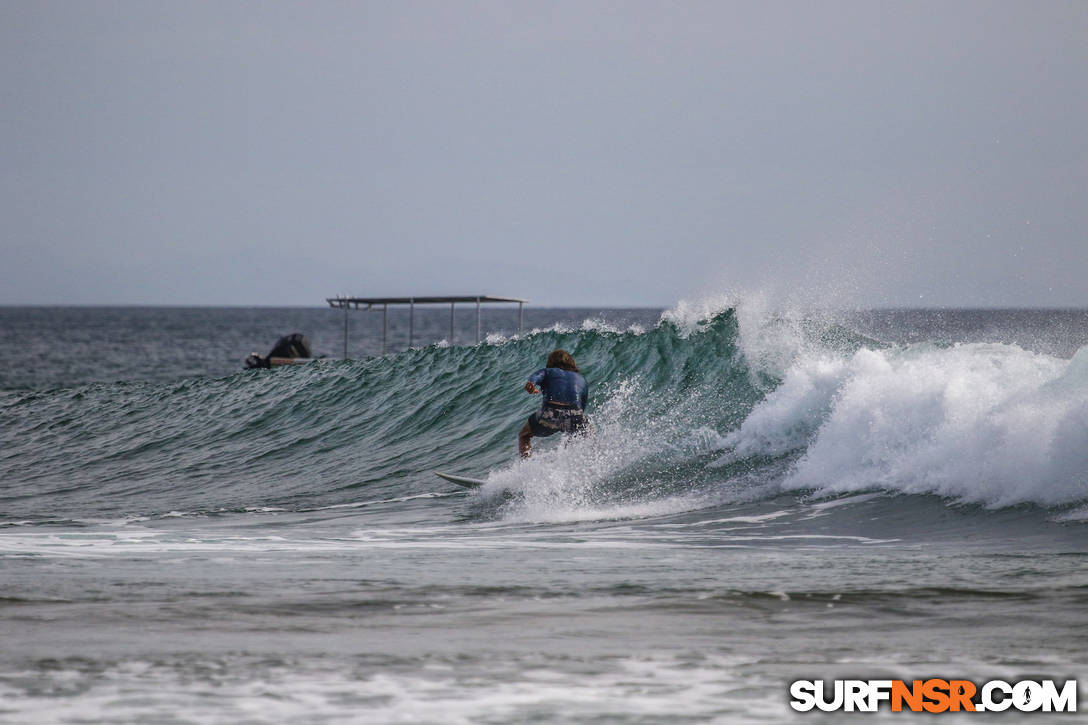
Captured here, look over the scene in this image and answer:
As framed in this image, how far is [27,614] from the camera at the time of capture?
22.5 ft

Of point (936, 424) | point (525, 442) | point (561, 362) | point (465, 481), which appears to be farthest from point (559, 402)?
point (936, 424)

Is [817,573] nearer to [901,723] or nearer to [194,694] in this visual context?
[901,723]

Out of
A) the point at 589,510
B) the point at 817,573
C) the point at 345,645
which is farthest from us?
the point at 589,510

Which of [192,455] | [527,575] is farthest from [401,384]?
[527,575]

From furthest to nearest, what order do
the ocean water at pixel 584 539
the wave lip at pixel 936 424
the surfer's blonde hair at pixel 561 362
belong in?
the surfer's blonde hair at pixel 561 362, the wave lip at pixel 936 424, the ocean water at pixel 584 539

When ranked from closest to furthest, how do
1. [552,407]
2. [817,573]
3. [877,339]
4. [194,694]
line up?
1. [194,694]
2. [817,573]
3. [552,407]
4. [877,339]

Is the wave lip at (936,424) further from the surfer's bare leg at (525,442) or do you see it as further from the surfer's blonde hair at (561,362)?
the surfer's bare leg at (525,442)

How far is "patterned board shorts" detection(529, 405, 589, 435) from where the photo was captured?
46.6 feet

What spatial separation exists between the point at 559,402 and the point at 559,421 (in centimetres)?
22

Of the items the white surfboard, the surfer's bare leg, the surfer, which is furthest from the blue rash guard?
the white surfboard

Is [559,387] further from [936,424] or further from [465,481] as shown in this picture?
[936,424]

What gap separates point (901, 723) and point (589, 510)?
25.9ft

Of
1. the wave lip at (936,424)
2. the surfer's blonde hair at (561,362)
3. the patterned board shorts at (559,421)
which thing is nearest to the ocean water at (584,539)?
the wave lip at (936,424)

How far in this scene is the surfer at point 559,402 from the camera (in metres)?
14.2
